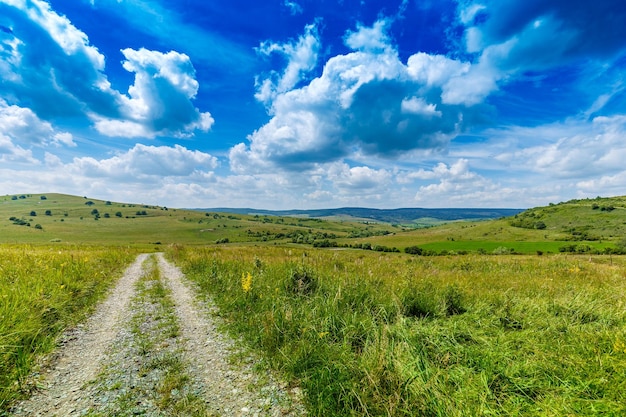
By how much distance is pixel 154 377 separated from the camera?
5348 mm

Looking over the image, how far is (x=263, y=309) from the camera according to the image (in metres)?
8.48

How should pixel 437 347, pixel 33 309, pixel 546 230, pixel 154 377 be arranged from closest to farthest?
1. pixel 437 347
2. pixel 154 377
3. pixel 33 309
4. pixel 546 230

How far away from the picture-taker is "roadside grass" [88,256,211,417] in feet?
14.6

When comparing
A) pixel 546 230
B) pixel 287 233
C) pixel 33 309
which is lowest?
pixel 287 233

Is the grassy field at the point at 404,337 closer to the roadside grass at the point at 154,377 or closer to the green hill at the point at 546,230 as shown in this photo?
the roadside grass at the point at 154,377

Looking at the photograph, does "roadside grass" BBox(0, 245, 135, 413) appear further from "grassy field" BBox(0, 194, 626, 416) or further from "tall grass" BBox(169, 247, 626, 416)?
"tall grass" BBox(169, 247, 626, 416)

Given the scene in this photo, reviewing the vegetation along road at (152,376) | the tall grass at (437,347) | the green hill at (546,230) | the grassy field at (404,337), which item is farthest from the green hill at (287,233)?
the vegetation along road at (152,376)

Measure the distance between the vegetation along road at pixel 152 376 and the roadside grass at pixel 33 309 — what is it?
1.29 ft

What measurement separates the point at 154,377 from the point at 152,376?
8 centimetres

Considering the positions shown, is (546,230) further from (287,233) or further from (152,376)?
(152,376)

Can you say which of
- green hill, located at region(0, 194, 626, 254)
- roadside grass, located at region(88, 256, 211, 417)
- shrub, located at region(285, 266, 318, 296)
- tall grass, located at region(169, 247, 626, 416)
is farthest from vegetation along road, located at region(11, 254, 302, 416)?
green hill, located at region(0, 194, 626, 254)

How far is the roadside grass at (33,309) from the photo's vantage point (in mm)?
5133

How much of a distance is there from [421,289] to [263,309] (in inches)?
213

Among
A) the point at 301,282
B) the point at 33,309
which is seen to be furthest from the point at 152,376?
the point at 33,309
